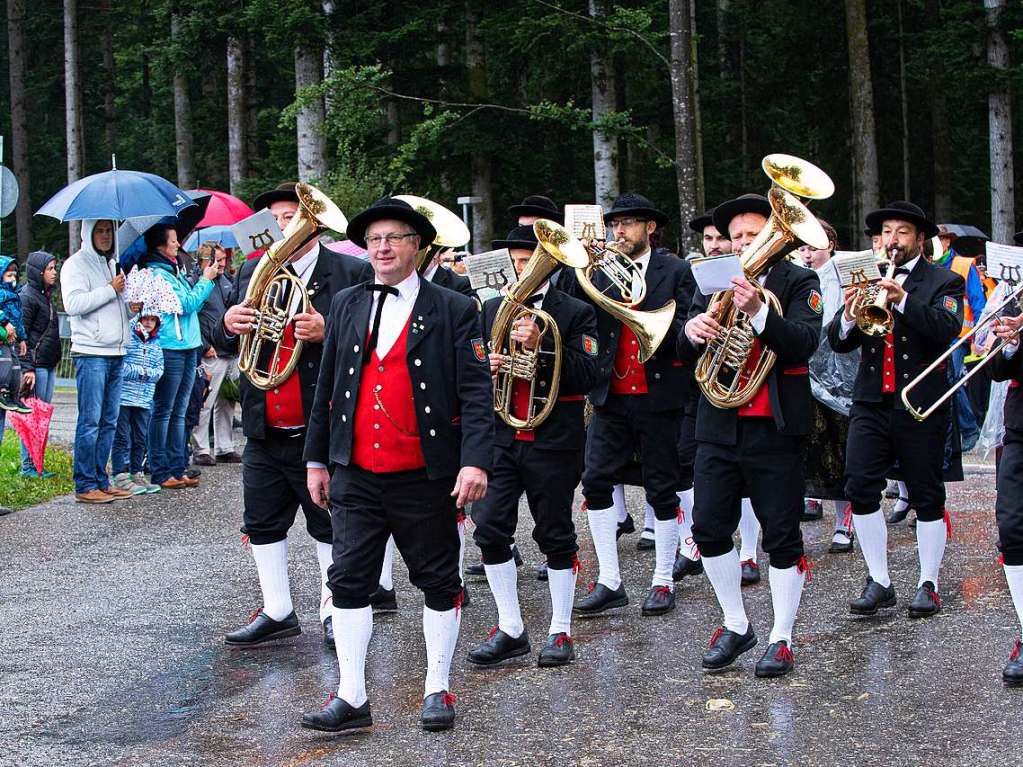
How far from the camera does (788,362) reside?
6672 mm

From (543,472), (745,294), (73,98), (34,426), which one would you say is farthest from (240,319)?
(73,98)

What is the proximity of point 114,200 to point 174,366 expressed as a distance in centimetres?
171

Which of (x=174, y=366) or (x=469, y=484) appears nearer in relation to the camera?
(x=469, y=484)

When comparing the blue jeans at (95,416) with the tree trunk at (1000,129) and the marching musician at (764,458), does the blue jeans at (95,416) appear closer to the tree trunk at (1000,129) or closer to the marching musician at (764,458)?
the marching musician at (764,458)

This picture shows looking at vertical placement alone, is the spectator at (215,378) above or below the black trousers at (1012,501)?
above

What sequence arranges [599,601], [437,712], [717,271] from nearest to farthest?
[437,712]
[717,271]
[599,601]

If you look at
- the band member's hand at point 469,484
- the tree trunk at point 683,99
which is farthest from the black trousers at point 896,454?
the tree trunk at point 683,99

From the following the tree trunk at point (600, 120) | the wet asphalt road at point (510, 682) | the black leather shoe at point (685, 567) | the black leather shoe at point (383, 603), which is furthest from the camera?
the tree trunk at point (600, 120)

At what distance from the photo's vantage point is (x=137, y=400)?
11.7 m

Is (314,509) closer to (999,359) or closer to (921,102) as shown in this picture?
(999,359)

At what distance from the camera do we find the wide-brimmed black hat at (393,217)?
593 cm

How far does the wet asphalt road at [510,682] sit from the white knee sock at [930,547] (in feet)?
0.74

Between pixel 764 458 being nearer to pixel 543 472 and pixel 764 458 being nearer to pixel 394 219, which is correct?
pixel 543 472

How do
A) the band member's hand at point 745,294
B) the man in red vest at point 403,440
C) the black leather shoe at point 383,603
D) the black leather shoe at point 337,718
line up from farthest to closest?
the black leather shoe at point 383,603 < the band member's hand at point 745,294 < the man in red vest at point 403,440 < the black leather shoe at point 337,718
